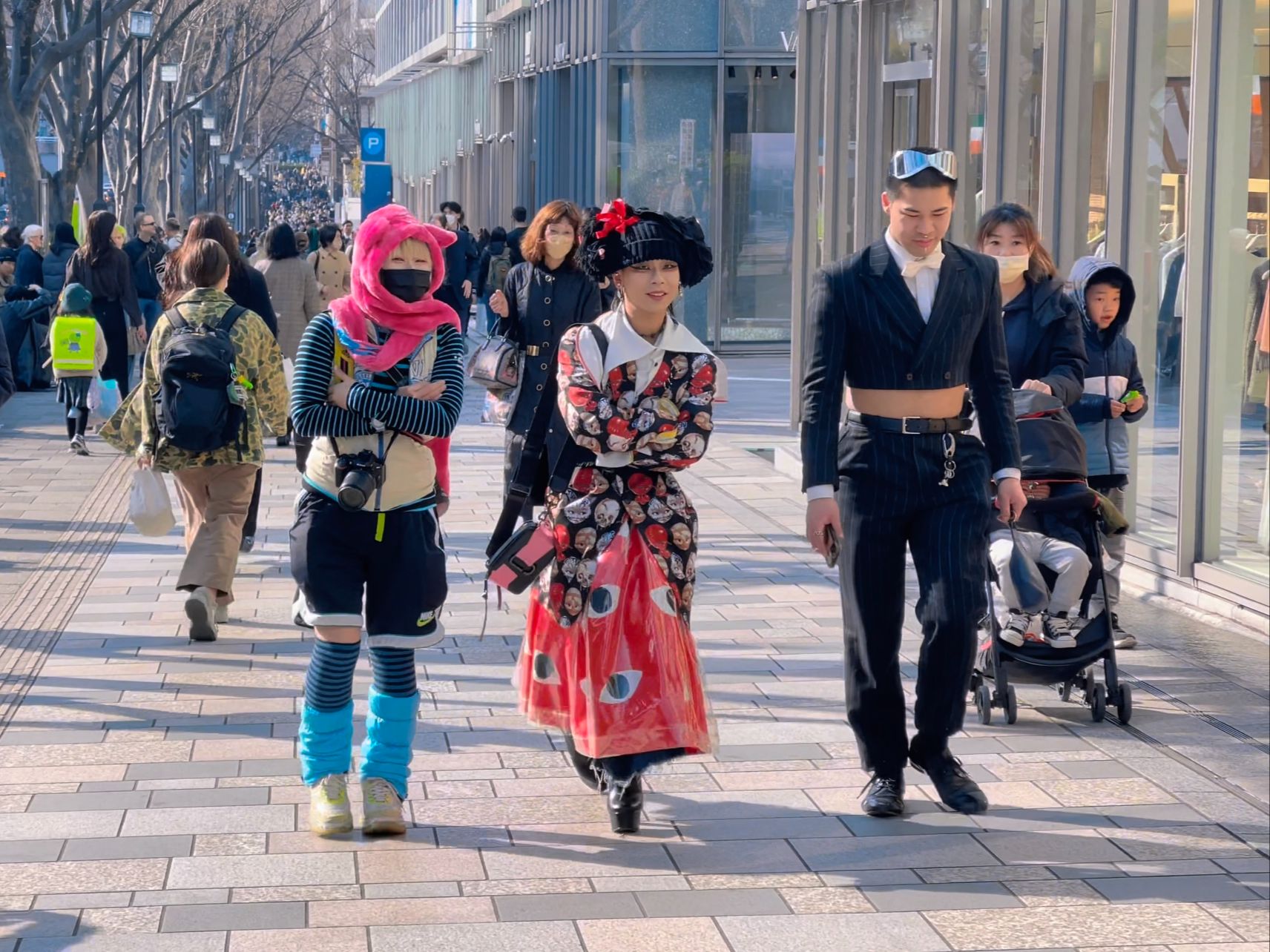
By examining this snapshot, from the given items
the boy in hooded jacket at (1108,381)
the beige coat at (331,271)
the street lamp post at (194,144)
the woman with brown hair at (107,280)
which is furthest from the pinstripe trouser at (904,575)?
the street lamp post at (194,144)

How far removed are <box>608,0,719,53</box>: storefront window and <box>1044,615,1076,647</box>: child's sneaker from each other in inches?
770

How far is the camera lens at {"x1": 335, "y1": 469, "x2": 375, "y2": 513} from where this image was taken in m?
5.24

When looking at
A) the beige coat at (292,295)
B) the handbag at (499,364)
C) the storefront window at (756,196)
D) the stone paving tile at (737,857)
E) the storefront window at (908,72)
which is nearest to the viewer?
the stone paving tile at (737,857)

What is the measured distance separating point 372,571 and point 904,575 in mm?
1538

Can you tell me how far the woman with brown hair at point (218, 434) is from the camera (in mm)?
8172

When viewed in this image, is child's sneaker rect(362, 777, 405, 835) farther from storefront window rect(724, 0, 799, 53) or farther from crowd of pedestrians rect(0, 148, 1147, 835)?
storefront window rect(724, 0, 799, 53)

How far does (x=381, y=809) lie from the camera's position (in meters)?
5.30

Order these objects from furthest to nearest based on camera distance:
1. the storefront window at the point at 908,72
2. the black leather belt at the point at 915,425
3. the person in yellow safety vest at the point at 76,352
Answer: the person in yellow safety vest at the point at 76,352 → the storefront window at the point at 908,72 → the black leather belt at the point at 915,425

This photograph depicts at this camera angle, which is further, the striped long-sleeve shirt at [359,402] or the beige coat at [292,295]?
the beige coat at [292,295]

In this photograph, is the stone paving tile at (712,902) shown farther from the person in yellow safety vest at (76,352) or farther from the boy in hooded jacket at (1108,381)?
the person in yellow safety vest at (76,352)

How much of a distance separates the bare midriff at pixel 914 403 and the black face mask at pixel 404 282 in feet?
4.28

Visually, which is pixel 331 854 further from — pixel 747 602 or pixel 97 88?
pixel 97 88

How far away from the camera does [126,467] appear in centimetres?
1420

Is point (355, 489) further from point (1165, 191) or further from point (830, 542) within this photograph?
point (1165, 191)
